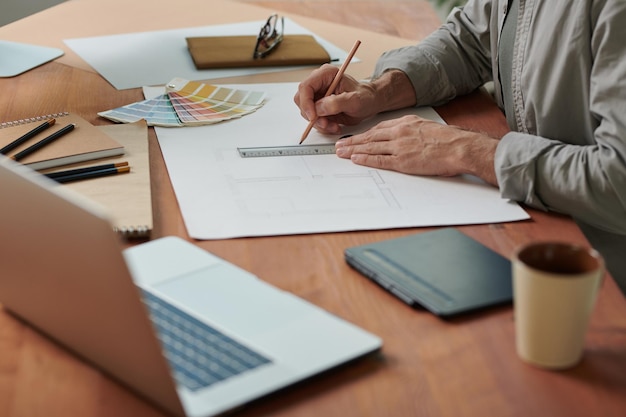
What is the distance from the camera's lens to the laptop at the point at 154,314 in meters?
0.72

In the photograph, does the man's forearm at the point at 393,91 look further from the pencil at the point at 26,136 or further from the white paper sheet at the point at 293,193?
the pencil at the point at 26,136

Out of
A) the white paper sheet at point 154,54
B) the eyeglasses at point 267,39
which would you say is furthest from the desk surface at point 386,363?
the eyeglasses at point 267,39

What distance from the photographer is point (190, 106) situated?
1.49 m

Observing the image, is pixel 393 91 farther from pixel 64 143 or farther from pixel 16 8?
pixel 16 8

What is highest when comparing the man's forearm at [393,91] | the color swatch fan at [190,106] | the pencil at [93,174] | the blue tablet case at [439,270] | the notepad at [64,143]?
the notepad at [64,143]

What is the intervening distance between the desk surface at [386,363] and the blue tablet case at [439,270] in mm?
14

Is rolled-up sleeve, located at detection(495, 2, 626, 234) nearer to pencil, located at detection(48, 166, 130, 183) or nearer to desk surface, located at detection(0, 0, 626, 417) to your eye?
desk surface, located at detection(0, 0, 626, 417)

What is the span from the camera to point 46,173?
1187 millimetres

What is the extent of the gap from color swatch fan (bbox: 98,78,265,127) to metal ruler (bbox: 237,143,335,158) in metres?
0.14

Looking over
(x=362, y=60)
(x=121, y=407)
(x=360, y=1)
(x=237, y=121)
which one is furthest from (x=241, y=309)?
(x=360, y=1)

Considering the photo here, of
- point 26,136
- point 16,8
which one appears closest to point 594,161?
point 26,136

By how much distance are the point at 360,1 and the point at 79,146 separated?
3.86 feet

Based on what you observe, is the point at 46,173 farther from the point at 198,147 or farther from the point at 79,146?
the point at 198,147

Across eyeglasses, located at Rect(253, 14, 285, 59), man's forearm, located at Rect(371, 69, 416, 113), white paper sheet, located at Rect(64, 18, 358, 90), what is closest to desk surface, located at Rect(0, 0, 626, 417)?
man's forearm, located at Rect(371, 69, 416, 113)
